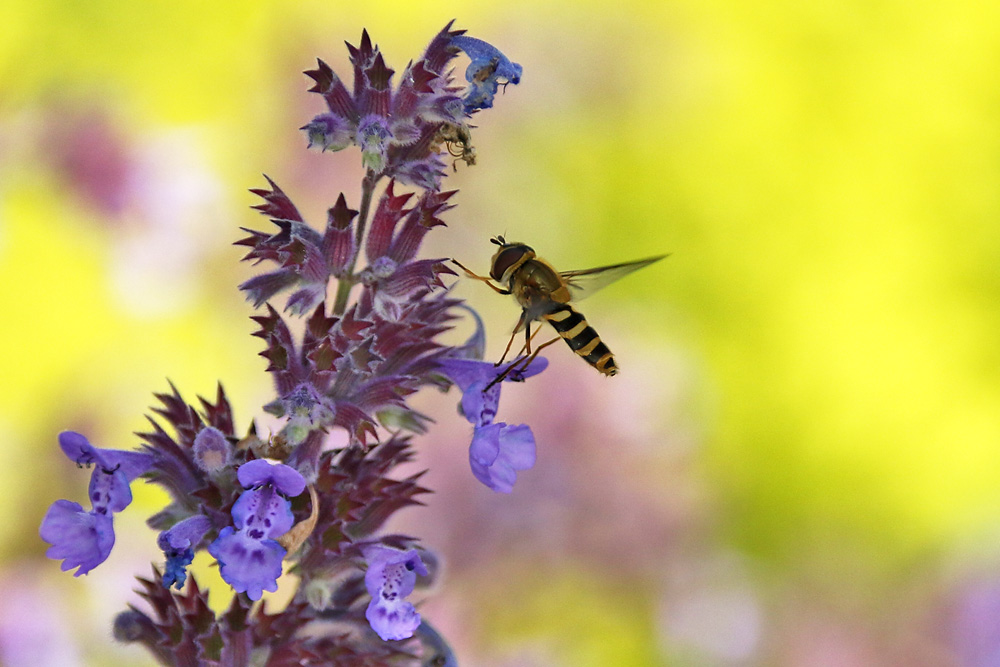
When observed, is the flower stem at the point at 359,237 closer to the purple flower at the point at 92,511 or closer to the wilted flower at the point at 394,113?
the wilted flower at the point at 394,113

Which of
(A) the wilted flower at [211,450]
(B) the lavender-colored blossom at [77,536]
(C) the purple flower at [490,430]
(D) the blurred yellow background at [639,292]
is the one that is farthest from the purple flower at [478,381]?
(D) the blurred yellow background at [639,292]

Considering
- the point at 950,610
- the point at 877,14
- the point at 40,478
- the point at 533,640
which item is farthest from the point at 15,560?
the point at 877,14

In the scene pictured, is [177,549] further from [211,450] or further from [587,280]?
[587,280]

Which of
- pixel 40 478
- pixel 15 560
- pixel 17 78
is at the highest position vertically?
pixel 17 78

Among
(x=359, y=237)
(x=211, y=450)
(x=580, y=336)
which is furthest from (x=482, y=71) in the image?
(x=211, y=450)

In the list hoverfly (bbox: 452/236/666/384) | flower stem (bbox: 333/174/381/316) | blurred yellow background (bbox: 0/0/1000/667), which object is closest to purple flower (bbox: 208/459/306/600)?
flower stem (bbox: 333/174/381/316)

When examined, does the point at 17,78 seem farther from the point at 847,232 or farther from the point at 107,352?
the point at 847,232
